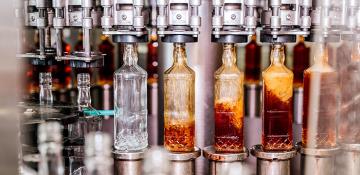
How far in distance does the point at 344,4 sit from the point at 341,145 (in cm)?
40

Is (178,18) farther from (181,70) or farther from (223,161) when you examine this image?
(223,161)

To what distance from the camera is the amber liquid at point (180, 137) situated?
1.63m

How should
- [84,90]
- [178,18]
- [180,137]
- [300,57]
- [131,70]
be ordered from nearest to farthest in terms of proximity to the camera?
[178,18], [180,137], [131,70], [84,90], [300,57]

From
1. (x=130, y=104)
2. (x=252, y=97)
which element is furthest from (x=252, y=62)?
(x=130, y=104)

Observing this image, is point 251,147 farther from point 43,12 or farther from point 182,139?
point 43,12

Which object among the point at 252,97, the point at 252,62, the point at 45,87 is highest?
the point at 252,62

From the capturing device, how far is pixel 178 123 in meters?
1.65

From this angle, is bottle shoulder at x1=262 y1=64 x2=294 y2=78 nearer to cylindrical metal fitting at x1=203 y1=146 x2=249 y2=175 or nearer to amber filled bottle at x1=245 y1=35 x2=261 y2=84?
cylindrical metal fitting at x1=203 y1=146 x2=249 y2=175

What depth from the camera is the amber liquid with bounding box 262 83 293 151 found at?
1.64m

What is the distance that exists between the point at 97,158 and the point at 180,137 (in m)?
0.24

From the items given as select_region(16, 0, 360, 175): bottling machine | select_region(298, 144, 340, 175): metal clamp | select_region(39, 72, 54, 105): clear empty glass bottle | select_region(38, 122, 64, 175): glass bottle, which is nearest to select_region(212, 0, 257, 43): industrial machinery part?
select_region(16, 0, 360, 175): bottling machine

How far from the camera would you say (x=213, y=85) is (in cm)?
173

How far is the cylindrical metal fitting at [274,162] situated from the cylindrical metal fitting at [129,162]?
331 millimetres

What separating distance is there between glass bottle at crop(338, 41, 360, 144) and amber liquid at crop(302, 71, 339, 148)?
3 centimetres
